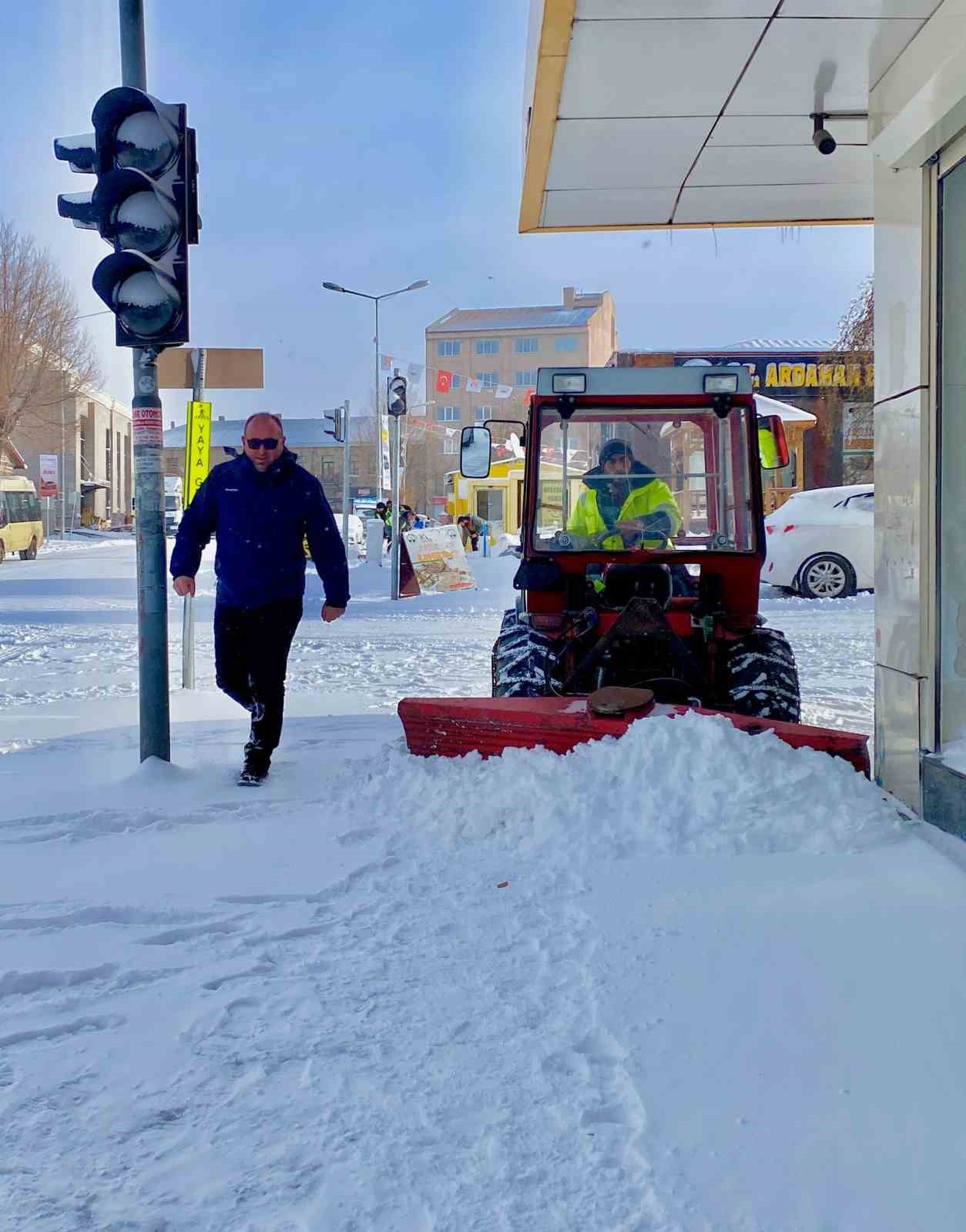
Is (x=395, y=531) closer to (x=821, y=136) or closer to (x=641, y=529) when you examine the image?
(x=641, y=529)

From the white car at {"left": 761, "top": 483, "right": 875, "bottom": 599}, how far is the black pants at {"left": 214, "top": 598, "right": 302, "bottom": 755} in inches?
422

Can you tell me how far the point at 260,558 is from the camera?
5.00 meters

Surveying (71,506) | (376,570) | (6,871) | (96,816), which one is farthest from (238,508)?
(71,506)

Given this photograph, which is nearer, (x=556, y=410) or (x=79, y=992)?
(x=79, y=992)

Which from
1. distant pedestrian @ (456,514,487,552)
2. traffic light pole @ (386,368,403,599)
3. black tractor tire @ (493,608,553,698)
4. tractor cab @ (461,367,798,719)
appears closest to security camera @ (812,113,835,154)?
tractor cab @ (461,367,798,719)

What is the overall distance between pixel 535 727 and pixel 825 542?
37.5 ft

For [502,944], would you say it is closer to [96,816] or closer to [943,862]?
[943,862]

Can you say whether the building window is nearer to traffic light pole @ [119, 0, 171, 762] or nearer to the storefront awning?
the storefront awning

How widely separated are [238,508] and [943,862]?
3.18 meters

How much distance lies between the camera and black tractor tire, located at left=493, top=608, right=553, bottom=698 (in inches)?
202

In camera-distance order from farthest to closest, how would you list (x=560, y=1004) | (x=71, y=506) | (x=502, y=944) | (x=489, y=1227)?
(x=71, y=506) < (x=502, y=944) < (x=560, y=1004) < (x=489, y=1227)

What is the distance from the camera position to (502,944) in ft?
10.1

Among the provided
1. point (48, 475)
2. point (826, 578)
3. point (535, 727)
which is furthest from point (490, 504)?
point (535, 727)

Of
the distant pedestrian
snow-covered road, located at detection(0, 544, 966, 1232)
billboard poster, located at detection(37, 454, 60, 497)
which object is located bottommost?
snow-covered road, located at detection(0, 544, 966, 1232)
